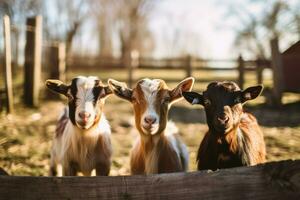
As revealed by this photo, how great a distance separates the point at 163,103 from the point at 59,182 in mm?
2072

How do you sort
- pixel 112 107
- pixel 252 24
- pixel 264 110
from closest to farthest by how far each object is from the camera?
1. pixel 264 110
2. pixel 112 107
3. pixel 252 24

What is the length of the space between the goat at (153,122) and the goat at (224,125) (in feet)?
1.22

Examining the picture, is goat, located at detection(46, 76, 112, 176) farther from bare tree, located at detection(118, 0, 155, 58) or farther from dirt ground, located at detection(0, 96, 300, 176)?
bare tree, located at detection(118, 0, 155, 58)

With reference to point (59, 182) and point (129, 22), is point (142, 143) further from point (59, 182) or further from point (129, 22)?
point (129, 22)

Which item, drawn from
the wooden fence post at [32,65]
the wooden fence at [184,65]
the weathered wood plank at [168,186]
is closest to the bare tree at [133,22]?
the wooden fence at [184,65]

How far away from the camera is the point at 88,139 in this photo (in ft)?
14.7

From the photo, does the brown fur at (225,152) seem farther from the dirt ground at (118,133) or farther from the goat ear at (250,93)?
the dirt ground at (118,133)

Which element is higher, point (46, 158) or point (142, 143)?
point (142, 143)

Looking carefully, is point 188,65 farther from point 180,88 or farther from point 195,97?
point 195,97

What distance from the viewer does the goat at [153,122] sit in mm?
4113

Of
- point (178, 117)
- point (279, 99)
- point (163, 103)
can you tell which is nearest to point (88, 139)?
point (163, 103)

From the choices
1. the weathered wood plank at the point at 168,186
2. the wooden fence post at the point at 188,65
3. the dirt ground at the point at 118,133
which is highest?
the wooden fence post at the point at 188,65

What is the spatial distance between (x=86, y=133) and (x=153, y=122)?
0.86m

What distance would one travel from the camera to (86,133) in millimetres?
4461
